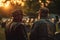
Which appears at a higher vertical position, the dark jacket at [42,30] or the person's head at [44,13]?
the person's head at [44,13]

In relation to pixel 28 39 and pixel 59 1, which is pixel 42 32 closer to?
pixel 28 39

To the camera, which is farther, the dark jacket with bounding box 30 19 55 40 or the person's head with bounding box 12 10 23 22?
the dark jacket with bounding box 30 19 55 40

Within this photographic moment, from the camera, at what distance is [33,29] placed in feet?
20.0

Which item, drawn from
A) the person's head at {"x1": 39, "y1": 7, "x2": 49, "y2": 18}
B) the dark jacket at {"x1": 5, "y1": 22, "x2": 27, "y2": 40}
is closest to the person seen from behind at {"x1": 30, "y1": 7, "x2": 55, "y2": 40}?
the person's head at {"x1": 39, "y1": 7, "x2": 49, "y2": 18}

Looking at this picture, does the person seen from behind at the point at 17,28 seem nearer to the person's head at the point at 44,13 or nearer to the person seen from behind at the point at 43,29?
the person seen from behind at the point at 43,29

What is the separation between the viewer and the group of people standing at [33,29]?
5.86m

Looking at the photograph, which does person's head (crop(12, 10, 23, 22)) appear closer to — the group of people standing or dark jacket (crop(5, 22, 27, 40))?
the group of people standing

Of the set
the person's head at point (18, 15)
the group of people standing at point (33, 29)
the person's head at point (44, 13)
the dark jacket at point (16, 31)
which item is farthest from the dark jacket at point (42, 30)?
the person's head at point (18, 15)

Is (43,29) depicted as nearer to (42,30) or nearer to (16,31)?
(42,30)

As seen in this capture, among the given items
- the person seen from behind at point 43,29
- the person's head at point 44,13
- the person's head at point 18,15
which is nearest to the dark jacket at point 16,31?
the person's head at point 18,15

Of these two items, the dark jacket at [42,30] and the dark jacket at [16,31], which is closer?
the dark jacket at [16,31]

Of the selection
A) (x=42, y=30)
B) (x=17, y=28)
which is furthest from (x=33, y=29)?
(x=17, y=28)

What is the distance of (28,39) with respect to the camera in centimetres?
599

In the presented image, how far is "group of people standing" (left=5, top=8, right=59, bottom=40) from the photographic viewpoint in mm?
5855
